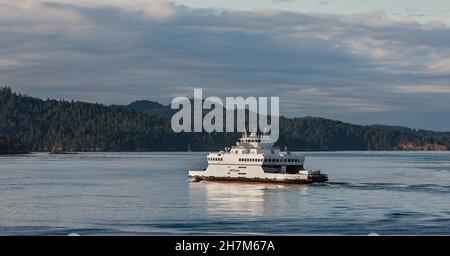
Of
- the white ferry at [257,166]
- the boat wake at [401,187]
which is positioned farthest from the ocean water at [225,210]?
the white ferry at [257,166]

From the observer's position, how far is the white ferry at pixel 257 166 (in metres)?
94.1

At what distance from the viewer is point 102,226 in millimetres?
47562

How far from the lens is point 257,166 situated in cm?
9606

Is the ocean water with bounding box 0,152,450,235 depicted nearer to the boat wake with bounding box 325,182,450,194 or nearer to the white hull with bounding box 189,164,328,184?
the boat wake with bounding box 325,182,450,194

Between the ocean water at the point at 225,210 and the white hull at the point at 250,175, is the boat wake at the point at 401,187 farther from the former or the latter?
the white hull at the point at 250,175

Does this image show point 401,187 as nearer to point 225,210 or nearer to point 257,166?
point 257,166

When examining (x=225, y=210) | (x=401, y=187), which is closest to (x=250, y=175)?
(x=401, y=187)

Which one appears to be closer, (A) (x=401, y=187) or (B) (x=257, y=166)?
(A) (x=401, y=187)

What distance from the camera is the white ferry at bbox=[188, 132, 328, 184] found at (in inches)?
3703

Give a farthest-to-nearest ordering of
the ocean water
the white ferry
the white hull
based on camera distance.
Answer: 1. the white ferry
2. the white hull
3. the ocean water

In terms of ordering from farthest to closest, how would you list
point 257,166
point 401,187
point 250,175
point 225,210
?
point 257,166, point 250,175, point 401,187, point 225,210

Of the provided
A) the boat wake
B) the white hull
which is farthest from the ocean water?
the white hull
